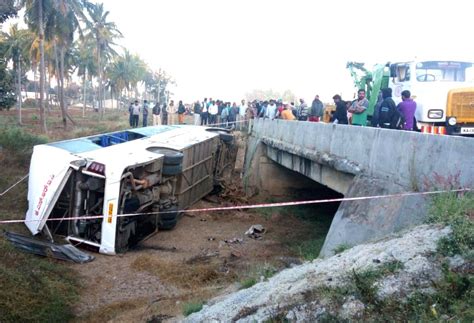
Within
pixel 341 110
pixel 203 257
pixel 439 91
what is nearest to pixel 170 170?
pixel 203 257

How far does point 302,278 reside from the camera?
4.73m

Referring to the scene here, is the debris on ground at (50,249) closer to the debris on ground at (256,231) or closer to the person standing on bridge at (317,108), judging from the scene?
the debris on ground at (256,231)

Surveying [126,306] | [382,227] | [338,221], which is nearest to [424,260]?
[382,227]

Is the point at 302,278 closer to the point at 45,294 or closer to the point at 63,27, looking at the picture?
the point at 45,294

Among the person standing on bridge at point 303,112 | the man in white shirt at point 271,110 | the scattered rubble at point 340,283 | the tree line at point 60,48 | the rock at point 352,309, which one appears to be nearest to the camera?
the rock at point 352,309

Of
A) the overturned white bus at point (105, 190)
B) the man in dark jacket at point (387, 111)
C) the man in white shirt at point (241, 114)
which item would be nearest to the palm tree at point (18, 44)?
the man in white shirt at point (241, 114)

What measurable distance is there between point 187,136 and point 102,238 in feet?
17.7

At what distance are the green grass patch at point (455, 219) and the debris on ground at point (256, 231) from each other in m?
6.90

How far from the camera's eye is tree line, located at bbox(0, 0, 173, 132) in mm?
24141

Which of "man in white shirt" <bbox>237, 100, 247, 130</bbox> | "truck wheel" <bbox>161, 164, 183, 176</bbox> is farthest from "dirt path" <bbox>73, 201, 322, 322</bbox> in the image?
"man in white shirt" <bbox>237, 100, 247, 130</bbox>

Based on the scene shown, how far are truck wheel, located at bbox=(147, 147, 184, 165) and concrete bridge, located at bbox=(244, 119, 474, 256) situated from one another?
9.53ft

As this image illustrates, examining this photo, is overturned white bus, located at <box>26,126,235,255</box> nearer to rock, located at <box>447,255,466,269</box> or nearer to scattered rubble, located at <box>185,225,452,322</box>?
scattered rubble, located at <box>185,225,452,322</box>

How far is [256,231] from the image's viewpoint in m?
12.2

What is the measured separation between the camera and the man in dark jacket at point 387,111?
10172mm
